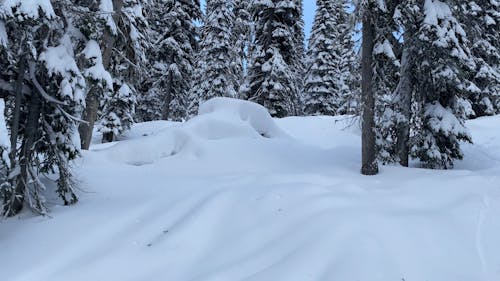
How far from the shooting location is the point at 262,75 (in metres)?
22.4

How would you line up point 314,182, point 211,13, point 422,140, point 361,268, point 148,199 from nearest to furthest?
point 361,268, point 148,199, point 314,182, point 422,140, point 211,13

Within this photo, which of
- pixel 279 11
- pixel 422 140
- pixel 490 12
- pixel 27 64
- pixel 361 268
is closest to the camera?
Answer: pixel 361 268

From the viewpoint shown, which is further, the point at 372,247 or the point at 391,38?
the point at 391,38

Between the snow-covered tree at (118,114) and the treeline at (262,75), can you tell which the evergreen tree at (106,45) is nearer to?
the treeline at (262,75)

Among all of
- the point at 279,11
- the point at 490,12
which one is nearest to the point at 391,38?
the point at 279,11

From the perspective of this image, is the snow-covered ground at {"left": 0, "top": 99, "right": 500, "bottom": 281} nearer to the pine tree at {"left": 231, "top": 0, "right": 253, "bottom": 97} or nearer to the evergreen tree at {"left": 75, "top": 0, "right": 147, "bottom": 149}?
the evergreen tree at {"left": 75, "top": 0, "right": 147, "bottom": 149}

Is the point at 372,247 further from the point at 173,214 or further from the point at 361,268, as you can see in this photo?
the point at 173,214

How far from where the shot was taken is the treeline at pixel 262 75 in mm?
6844

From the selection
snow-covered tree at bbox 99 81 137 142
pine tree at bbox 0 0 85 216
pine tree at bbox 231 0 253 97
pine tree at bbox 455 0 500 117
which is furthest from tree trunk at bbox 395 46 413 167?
pine tree at bbox 231 0 253 97

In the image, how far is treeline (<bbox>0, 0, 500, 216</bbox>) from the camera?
684cm

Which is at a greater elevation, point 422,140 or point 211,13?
point 211,13

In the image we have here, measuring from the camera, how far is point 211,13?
28.5 metres

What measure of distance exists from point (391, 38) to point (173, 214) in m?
7.28

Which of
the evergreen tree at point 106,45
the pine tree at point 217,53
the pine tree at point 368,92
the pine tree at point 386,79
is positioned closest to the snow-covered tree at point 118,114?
the evergreen tree at point 106,45
